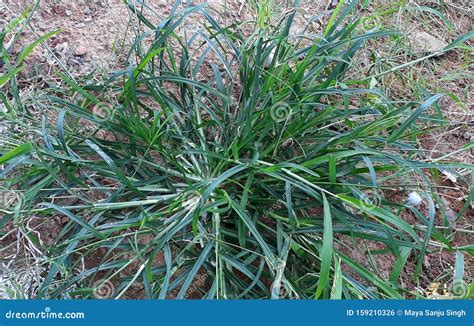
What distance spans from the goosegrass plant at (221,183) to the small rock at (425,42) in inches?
21.2

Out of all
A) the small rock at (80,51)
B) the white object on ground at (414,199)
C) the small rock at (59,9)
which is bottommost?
the white object on ground at (414,199)

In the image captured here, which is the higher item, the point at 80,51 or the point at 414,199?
the point at 80,51

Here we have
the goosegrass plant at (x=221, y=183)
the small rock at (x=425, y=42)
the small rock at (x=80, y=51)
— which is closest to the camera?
the goosegrass plant at (x=221, y=183)

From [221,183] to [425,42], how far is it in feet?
3.43

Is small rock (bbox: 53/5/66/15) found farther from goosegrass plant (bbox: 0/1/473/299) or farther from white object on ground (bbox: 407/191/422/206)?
white object on ground (bbox: 407/191/422/206)

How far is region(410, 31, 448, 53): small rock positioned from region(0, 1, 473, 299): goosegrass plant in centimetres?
54

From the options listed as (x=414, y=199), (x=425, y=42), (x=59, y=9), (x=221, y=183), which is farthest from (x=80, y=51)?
(x=425, y=42)

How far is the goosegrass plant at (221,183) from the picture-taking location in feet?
3.95

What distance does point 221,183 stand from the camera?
1324 mm

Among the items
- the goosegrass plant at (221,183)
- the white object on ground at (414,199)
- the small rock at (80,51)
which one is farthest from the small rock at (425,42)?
the small rock at (80,51)

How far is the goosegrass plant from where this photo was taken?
1.20 meters

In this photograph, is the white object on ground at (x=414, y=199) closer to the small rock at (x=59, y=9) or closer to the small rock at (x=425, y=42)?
the small rock at (x=425, y=42)

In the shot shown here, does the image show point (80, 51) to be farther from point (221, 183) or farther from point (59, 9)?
point (221, 183)

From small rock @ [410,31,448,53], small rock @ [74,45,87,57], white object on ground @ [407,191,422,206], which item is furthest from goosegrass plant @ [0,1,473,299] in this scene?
small rock @ [410,31,448,53]
